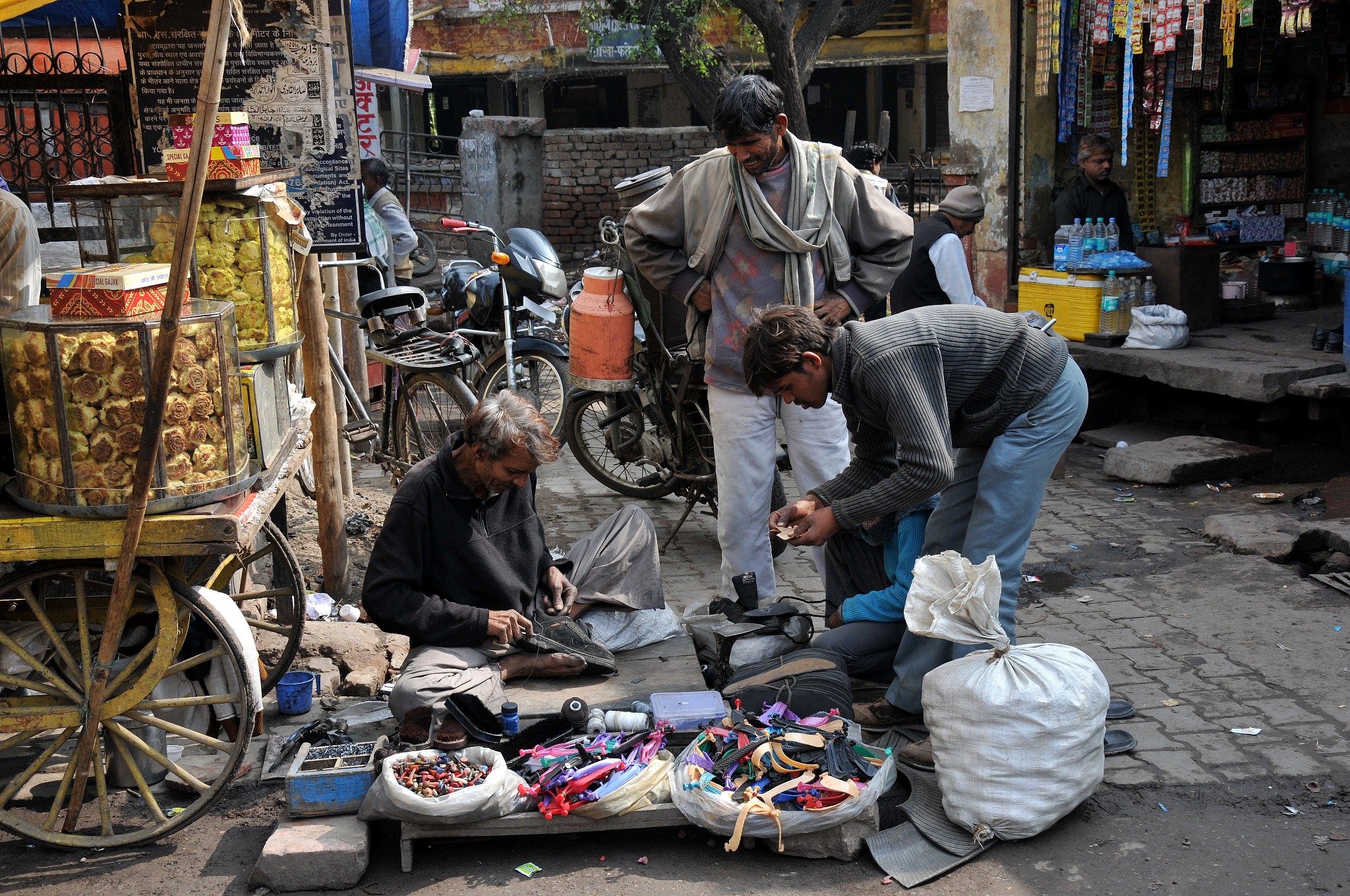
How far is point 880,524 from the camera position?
4.36 m

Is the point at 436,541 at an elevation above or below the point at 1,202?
below

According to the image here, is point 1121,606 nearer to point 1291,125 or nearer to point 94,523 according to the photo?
point 94,523

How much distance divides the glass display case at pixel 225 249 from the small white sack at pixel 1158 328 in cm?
621

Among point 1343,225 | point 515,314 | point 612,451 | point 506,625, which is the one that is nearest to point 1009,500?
point 506,625

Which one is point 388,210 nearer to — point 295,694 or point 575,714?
point 295,694

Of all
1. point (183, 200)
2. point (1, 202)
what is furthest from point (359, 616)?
point (183, 200)

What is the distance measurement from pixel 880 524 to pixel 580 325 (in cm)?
249

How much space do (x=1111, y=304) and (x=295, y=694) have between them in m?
6.44

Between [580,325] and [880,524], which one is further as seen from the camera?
[580,325]

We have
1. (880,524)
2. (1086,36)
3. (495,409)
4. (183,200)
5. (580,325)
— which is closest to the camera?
(183,200)

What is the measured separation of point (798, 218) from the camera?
15.6 ft

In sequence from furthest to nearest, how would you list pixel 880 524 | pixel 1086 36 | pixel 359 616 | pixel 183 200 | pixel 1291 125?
pixel 1291 125 < pixel 1086 36 < pixel 359 616 < pixel 880 524 < pixel 183 200

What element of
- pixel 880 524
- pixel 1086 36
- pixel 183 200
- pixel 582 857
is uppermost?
pixel 1086 36

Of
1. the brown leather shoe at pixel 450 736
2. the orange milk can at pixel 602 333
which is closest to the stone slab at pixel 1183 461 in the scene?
the orange milk can at pixel 602 333
